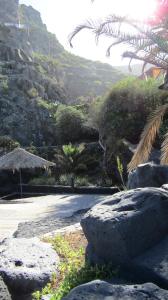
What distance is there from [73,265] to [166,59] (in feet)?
16.5

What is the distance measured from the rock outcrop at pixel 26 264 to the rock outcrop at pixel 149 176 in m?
2.86

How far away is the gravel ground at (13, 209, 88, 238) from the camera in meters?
9.07

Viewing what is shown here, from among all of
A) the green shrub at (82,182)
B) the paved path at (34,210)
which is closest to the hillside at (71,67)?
the green shrub at (82,182)

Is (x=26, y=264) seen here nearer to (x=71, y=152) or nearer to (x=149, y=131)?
(x=149, y=131)

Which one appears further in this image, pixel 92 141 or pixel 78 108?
pixel 78 108

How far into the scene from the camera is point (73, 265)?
224 inches

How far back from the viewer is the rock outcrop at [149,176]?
9.03 m

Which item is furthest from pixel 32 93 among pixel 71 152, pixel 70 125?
pixel 71 152

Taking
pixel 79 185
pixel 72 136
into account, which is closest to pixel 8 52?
pixel 72 136

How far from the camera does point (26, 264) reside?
5.92 metres

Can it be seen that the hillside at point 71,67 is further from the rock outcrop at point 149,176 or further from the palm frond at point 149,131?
the palm frond at point 149,131

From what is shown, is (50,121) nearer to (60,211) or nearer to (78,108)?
(78,108)

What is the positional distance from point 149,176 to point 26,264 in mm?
3893

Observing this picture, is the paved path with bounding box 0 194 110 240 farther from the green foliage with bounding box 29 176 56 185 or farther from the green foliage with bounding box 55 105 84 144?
the green foliage with bounding box 55 105 84 144
